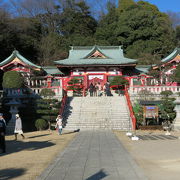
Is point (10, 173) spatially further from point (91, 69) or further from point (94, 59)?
point (94, 59)

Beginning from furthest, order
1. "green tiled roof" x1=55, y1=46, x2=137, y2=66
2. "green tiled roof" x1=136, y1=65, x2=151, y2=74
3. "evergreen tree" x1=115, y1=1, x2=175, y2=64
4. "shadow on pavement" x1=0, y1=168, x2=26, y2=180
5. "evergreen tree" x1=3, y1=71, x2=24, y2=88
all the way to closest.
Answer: "evergreen tree" x1=115, y1=1, x2=175, y2=64 → "green tiled roof" x1=136, y1=65, x2=151, y2=74 → "green tiled roof" x1=55, y1=46, x2=137, y2=66 → "evergreen tree" x1=3, y1=71, x2=24, y2=88 → "shadow on pavement" x1=0, y1=168, x2=26, y2=180

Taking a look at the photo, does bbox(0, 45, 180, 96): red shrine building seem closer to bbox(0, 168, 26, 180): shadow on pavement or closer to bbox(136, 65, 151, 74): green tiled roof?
bbox(136, 65, 151, 74): green tiled roof

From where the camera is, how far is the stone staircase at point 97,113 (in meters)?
19.9

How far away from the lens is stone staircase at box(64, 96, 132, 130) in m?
19.9

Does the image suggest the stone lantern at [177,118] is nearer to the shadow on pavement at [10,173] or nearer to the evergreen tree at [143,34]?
the shadow on pavement at [10,173]

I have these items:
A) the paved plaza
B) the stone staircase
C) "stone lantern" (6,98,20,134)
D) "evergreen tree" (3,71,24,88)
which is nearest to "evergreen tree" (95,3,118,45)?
the stone staircase

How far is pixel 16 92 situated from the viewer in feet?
72.3

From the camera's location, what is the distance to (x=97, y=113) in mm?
22031

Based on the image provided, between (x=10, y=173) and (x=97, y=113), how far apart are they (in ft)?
49.5

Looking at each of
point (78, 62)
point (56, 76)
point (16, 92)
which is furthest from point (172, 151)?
point (56, 76)

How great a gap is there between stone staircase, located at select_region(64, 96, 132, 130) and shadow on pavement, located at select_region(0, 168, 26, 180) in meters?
12.1

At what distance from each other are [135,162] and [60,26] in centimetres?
5496

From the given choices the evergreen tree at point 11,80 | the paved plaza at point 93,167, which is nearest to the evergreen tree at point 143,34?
the evergreen tree at point 11,80

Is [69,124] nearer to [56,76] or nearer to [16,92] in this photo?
[16,92]
